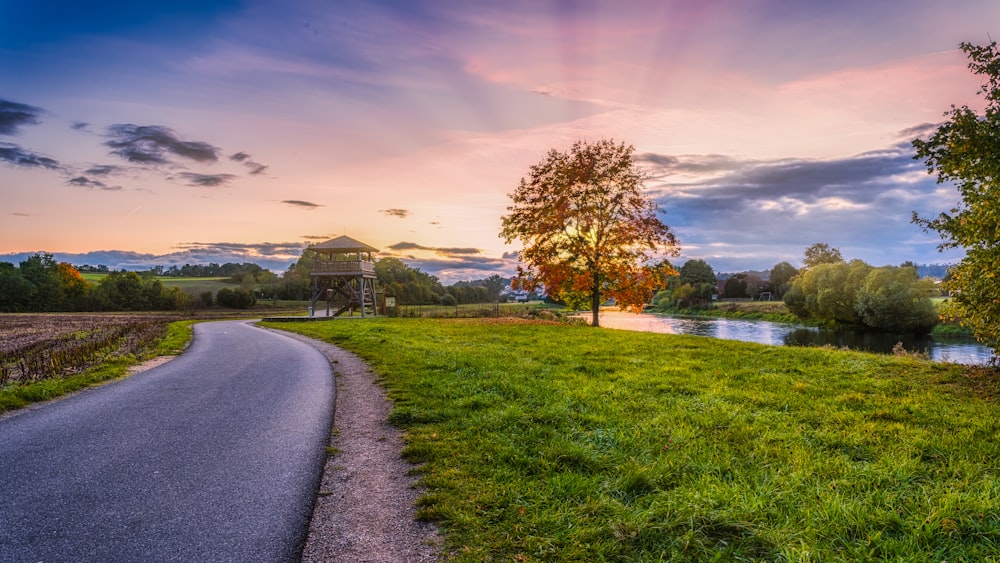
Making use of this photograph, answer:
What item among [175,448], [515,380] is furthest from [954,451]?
[175,448]

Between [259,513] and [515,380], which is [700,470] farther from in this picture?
[515,380]

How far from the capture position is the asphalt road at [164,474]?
3896 millimetres

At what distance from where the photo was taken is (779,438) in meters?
6.00

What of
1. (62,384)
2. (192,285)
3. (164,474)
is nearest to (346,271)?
(62,384)

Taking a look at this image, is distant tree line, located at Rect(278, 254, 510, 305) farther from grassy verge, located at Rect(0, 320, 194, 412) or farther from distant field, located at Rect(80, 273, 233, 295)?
grassy verge, located at Rect(0, 320, 194, 412)

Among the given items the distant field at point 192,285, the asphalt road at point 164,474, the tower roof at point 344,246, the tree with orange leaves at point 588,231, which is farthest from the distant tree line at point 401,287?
the asphalt road at point 164,474

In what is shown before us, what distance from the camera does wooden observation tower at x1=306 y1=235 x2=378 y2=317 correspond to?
4200 centimetres

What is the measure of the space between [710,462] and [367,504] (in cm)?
375

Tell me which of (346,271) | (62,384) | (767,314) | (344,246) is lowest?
(767,314)

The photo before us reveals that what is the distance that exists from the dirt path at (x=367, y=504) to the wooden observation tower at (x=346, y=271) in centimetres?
3505

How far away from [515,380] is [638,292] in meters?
16.5

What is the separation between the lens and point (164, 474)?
212 inches

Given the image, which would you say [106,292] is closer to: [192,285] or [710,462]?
[192,285]

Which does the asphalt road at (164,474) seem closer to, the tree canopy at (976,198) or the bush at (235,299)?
the tree canopy at (976,198)
